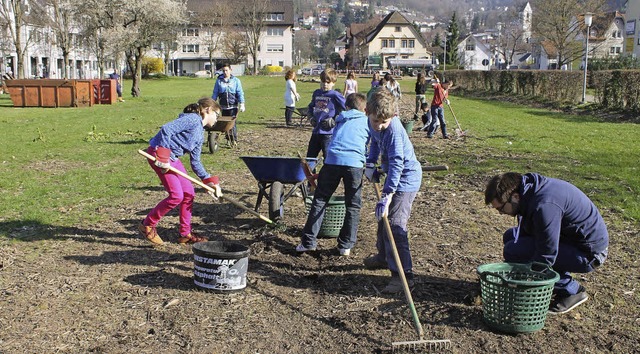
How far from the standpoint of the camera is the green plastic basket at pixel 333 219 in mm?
6980

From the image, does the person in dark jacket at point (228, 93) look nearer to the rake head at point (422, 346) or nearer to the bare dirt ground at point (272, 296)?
the bare dirt ground at point (272, 296)

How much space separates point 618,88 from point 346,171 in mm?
20615

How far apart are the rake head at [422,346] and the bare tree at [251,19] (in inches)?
3459

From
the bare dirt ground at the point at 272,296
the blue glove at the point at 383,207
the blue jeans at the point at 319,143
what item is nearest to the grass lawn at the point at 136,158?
the bare dirt ground at the point at 272,296

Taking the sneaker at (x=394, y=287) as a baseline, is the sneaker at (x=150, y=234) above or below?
above

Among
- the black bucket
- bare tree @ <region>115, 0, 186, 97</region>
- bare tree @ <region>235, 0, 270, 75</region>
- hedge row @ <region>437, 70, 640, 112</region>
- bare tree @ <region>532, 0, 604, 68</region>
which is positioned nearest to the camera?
the black bucket

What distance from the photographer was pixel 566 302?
5.01m

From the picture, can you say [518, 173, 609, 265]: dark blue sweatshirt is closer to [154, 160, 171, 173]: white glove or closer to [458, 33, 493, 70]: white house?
[154, 160, 171, 173]: white glove

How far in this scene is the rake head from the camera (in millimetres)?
4336

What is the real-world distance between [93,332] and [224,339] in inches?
37.6

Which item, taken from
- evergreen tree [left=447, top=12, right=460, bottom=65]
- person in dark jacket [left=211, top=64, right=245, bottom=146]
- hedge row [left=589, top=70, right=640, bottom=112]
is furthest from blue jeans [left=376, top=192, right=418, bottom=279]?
evergreen tree [left=447, top=12, right=460, bottom=65]

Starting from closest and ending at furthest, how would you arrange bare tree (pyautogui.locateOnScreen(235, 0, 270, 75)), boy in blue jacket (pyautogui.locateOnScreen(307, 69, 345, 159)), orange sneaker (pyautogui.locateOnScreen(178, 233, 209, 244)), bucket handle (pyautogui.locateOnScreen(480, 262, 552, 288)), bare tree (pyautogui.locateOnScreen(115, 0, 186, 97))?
bucket handle (pyautogui.locateOnScreen(480, 262, 552, 288))
orange sneaker (pyautogui.locateOnScreen(178, 233, 209, 244))
boy in blue jacket (pyautogui.locateOnScreen(307, 69, 345, 159))
bare tree (pyautogui.locateOnScreen(115, 0, 186, 97))
bare tree (pyautogui.locateOnScreen(235, 0, 270, 75))

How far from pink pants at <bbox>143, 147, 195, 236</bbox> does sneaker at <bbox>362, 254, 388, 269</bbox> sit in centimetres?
201

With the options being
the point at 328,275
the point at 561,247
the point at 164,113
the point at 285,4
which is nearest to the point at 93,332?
the point at 328,275
